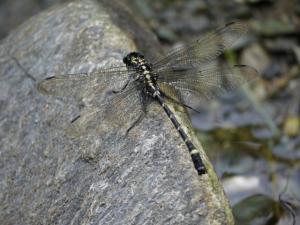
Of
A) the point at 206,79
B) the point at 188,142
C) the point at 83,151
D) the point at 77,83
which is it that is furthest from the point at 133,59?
the point at 188,142

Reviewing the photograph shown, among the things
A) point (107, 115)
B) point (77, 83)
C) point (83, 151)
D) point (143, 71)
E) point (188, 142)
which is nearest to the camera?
point (188, 142)

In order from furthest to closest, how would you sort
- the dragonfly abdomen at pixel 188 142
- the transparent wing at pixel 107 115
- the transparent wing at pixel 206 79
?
the transparent wing at pixel 206 79
the transparent wing at pixel 107 115
the dragonfly abdomen at pixel 188 142

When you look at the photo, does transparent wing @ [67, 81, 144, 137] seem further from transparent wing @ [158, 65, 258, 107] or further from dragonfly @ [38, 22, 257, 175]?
transparent wing @ [158, 65, 258, 107]

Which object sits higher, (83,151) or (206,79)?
(83,151)

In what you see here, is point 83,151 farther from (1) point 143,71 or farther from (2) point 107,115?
(1) point 143,71

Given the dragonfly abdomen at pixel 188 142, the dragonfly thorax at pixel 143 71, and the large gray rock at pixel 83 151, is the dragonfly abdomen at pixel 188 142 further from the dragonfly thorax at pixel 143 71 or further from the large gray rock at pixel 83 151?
the dragonfly thorax at pixel 143 71

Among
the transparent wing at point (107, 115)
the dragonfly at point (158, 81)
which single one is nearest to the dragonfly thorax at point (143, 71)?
the dragonfly at point (158, 81)
